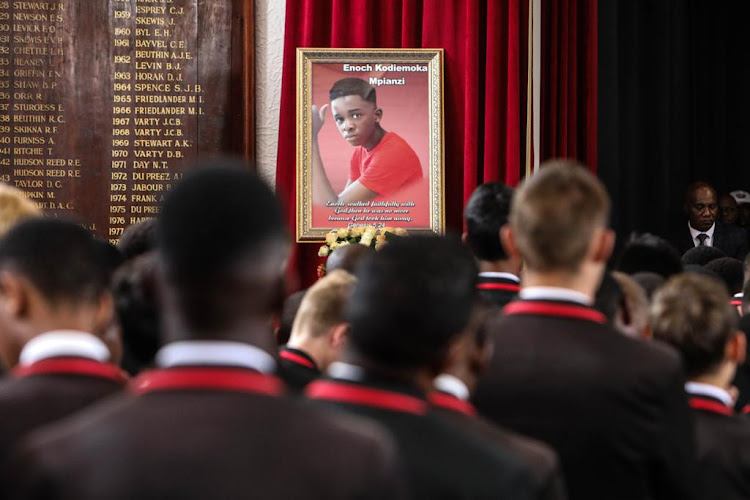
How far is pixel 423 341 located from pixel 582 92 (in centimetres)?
532

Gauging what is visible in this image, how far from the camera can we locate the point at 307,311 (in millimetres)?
2342

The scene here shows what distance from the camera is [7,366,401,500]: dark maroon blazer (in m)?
0.97

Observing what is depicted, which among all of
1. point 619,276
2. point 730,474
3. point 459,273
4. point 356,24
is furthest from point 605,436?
point 356,24

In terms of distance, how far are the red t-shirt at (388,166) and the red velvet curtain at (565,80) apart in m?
0.87

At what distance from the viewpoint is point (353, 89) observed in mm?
5898

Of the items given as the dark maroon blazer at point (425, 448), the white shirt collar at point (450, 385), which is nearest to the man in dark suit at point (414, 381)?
the dark maroon blazer at point (425, 448)

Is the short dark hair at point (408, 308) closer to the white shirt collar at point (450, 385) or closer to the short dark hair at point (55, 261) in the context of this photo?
the white shirt collar at point (450, 385)

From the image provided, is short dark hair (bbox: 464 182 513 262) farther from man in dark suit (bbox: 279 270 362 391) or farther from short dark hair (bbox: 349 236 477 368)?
short dark hair (bbox: 349 236 477 368)

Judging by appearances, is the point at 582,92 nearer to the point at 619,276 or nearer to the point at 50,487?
the point at 619,276

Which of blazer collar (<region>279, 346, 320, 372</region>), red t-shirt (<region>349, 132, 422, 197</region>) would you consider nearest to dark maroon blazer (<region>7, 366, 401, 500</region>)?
blazer collar (<region>279, 346, 320, 372</region>)

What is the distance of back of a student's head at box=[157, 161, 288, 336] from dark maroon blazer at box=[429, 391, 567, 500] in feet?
1.15

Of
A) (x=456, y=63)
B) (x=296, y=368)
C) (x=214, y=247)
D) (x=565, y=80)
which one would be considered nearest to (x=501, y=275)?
(x=296, y=368)

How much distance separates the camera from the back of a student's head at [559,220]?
1740 mm

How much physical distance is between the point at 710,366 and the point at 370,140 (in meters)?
4.12
